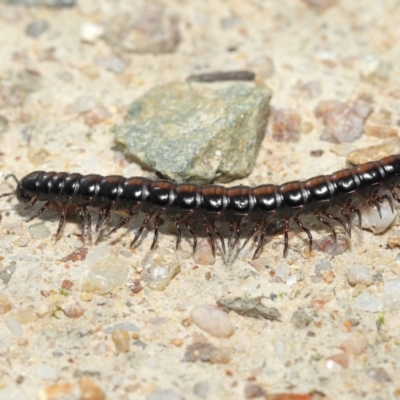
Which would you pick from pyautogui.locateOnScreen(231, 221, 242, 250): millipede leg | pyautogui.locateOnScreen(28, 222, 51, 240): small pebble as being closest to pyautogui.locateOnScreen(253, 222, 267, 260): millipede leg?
pyautogui.locateOnScreen(231, 221, 242, 250): millipede leg

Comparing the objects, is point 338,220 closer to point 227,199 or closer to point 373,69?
point 227,199

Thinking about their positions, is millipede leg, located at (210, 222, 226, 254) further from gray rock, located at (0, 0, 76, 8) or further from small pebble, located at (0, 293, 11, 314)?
gray rock, located at (0, 0, 76, 8)

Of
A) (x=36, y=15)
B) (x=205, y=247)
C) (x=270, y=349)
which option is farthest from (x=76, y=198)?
(x=36, y=15)

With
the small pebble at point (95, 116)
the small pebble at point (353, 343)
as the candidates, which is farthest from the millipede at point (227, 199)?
the small pebble at point (95, 116)

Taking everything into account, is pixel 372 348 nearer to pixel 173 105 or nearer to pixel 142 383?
pixel 142 383

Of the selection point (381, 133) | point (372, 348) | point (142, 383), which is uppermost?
point (381, 133)

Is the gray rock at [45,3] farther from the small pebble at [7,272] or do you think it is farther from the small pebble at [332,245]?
the small pebble at [332,245]
